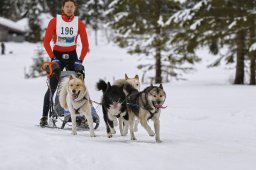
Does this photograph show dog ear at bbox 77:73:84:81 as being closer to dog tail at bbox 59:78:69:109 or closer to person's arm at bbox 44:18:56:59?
dog tail at bbox 59:78:69:109

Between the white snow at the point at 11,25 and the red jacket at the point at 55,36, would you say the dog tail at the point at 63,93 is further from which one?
the white snow at the point at 11,25

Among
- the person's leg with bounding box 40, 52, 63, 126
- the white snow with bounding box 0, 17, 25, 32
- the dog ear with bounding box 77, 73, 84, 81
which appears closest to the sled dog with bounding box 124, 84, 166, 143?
the dog ear with bounding box 77, 73, 84, 81

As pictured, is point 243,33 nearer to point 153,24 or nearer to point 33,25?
point 153,24

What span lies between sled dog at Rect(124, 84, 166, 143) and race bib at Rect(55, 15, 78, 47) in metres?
1.54

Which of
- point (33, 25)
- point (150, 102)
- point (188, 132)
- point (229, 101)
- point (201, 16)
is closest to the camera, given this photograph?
point (150, 102)

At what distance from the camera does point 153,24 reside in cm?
2262

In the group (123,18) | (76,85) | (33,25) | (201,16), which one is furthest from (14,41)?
(76,85)

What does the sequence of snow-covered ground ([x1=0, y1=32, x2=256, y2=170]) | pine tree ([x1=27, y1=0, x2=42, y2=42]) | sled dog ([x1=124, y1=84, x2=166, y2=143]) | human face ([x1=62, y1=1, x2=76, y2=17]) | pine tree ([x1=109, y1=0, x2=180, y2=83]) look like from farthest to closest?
pine tree ([x1=27, y1=0, x2=42, y2=42]) < pine tree ([x1=109, y1=0, x2=180, y2=83]) < human face ([x1=62, y1=1, x2=76, y2=17]) < sled dog ([x1=124, y1=84, x2=166, y2=143]) < snow-covered ground ([x1=0, y1=32, x2=256, y2=170])

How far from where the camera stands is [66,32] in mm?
7625

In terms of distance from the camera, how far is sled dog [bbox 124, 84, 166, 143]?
22.0ft

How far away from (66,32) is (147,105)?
2127 mm

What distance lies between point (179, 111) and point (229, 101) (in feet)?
7.63

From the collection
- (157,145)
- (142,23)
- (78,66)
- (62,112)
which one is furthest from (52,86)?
(142,23)

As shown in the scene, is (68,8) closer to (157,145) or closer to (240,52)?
(157,145)
